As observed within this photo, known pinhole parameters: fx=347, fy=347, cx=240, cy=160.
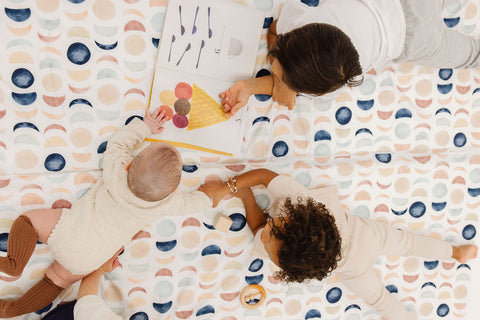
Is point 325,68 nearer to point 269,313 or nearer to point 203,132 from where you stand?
point 203,132

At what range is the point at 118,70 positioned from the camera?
3.13ft

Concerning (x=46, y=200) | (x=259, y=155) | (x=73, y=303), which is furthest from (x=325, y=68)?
(x=73, y=303)

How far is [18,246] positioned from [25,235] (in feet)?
0.10

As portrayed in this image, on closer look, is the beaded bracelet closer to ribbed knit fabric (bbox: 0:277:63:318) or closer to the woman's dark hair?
the woman's dark hair

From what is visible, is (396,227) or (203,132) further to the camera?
(396,227)

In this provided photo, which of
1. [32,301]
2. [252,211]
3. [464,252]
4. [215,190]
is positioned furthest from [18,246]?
[464,252]

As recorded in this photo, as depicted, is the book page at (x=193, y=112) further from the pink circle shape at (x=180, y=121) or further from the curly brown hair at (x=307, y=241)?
the curly brown hair at (x=307, y=241)

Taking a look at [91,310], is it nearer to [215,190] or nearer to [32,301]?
[32,301]

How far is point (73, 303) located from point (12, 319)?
0.55ft

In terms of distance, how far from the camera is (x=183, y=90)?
3.25 feet

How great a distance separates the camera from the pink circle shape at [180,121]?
1.00 m

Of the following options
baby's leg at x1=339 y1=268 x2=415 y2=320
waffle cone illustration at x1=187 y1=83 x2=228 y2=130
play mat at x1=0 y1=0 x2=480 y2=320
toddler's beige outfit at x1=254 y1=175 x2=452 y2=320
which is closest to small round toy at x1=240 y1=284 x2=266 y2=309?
play mat at x1=0 y1=0 x2=480 y2=320

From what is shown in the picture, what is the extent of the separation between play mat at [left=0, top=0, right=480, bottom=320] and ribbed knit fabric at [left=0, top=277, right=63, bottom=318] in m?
0.04

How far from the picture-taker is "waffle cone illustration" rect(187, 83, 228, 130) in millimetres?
1000
